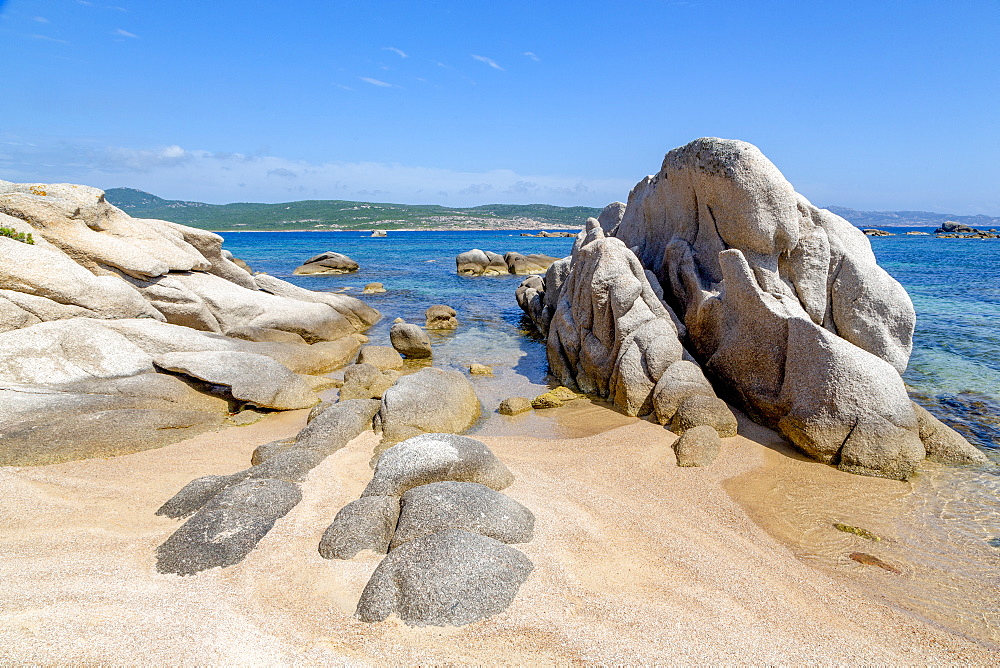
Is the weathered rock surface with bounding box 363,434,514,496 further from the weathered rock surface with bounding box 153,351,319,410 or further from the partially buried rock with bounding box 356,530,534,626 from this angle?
the weathered rock surface with bounding box 153,351,319,410

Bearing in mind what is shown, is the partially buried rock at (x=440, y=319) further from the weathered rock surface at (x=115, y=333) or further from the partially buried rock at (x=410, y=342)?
the partially buried rock at (x=410, y=342)

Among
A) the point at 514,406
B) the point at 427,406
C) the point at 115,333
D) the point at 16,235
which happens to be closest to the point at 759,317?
the point at 514,406

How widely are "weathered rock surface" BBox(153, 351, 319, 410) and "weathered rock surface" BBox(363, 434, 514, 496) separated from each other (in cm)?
401

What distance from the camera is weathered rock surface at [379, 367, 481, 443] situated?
807 centimetres

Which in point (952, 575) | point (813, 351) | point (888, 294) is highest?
point (888, 294)

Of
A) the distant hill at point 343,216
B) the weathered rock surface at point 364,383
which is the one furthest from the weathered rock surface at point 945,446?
the distant hill at point 343,216

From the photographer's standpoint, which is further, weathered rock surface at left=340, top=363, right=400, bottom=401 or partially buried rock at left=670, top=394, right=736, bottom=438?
weathered rock surface at left=340, top=363, right=400, bottom=401

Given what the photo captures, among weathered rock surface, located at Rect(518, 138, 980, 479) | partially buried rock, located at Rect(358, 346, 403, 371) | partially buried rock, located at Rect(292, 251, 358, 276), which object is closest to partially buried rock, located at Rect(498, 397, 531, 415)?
weathered rock surface, located at Rect(518, 138, 980, 479)

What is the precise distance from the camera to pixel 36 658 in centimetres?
319

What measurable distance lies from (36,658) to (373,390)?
6931mm

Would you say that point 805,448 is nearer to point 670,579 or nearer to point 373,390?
point 670,579

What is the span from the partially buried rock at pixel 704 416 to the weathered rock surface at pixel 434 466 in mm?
3287

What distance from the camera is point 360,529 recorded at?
16.1 ft

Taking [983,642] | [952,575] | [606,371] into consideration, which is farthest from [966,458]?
[606,371]
